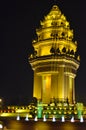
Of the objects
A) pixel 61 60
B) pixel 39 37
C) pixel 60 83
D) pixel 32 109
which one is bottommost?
pixel 32 109

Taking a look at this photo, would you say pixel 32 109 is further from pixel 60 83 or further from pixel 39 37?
pixel 39 37

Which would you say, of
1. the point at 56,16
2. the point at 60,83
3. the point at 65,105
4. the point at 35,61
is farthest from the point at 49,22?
the point at 65,105

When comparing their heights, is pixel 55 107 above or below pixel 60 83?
below

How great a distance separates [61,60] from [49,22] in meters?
6.36

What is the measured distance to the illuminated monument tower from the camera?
1521 inches

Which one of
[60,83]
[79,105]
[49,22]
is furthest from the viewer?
[49,22]

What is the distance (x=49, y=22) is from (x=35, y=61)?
585cm

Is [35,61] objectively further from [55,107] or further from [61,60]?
[55,107]

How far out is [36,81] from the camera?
40312 mm

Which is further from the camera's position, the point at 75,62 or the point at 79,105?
the point at 75,62

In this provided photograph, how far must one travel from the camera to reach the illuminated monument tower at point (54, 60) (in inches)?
1521

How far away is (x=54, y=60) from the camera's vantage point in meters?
38.8

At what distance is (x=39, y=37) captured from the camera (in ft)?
141

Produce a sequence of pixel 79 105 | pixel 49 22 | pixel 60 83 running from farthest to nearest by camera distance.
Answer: pixel 49 22
pixel 60 83
pixel 79 105
